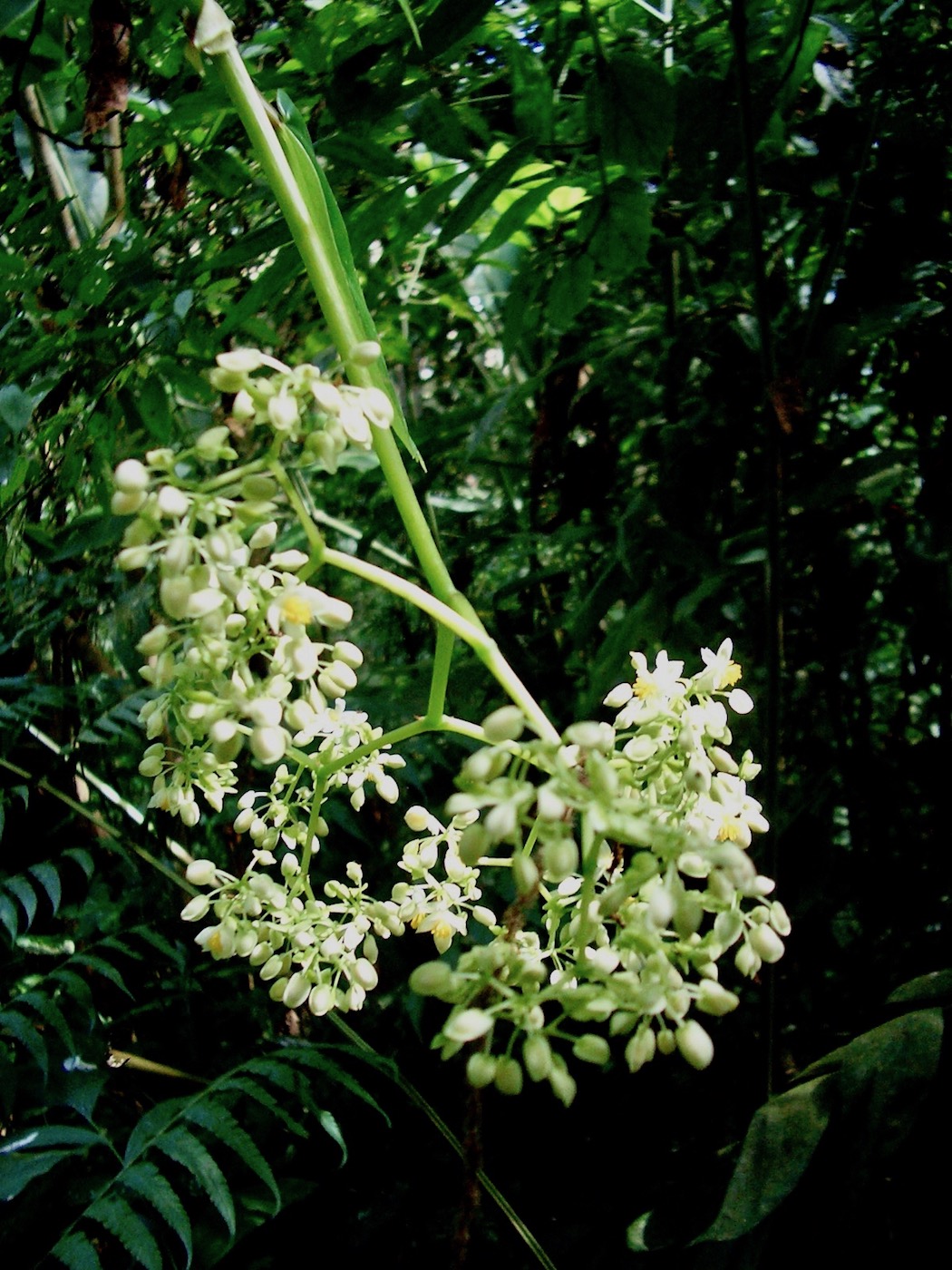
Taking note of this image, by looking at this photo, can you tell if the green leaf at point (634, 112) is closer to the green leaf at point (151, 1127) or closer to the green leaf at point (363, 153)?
the green leaf at point (363, 153)

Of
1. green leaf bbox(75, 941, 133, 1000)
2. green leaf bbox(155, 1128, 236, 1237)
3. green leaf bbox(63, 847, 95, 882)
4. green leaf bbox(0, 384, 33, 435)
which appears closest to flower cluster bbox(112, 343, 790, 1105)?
green leaf bbox(0, 384, 33, 435)

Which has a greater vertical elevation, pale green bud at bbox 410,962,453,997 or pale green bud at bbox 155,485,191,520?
pale green bud at bbox 155,485,191,520

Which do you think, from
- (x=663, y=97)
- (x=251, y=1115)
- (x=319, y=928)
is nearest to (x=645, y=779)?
(x=319, y=928)

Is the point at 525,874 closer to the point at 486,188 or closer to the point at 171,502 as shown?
the point at 171,502

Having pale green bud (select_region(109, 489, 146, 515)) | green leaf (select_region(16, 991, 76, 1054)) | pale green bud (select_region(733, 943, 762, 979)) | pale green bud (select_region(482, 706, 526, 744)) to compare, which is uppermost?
pale green bud (select_region(109, 489, 146, 515))

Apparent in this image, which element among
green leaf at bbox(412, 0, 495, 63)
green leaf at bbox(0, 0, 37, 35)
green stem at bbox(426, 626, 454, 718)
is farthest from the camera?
green leaf at bbox(412, 0, 495, 63)

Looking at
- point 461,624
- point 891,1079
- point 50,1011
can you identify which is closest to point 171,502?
point 461,624

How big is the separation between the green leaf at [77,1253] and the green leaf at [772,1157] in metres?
0.50

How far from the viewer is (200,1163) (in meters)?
0.81

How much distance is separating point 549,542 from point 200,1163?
0.78 metres

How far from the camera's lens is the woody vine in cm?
35

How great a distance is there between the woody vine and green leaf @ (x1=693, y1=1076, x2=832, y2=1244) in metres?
0.33

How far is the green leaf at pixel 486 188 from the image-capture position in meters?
0.71

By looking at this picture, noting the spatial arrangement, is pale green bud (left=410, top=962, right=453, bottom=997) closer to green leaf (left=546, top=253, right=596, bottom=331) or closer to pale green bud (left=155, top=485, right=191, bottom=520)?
pale green bud (left=155, top=485, right=191, bottom=520)
